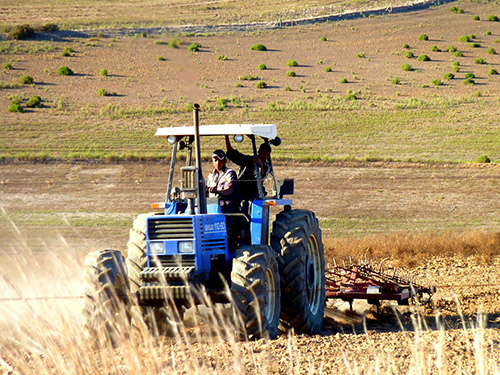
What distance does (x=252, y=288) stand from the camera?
9.29 metres

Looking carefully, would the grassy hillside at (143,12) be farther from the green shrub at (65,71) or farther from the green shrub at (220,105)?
the green shrub at (220,105)

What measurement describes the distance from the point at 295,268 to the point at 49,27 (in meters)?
22.0

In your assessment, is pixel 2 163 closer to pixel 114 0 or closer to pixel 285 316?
pixel 114 0

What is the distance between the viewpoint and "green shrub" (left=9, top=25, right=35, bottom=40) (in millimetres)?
27337

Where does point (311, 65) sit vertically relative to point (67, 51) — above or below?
below

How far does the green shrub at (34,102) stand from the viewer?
137ft

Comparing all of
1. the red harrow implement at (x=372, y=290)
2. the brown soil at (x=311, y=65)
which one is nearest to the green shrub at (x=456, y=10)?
the brown soil at (x=311, y=65)

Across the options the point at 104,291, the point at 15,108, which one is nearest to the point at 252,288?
the point at 104,291

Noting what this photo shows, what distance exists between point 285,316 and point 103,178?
21066 millimetres

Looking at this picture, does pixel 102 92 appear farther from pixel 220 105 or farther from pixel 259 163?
pixel 259 163

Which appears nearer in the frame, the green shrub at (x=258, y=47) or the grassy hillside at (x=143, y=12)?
the grassy hillside at (x=143, y=12)

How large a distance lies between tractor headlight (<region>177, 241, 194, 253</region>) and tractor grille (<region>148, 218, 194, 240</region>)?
0.24 ft

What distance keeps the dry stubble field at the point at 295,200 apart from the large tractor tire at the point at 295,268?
22.1 inches

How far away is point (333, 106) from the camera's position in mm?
46250
